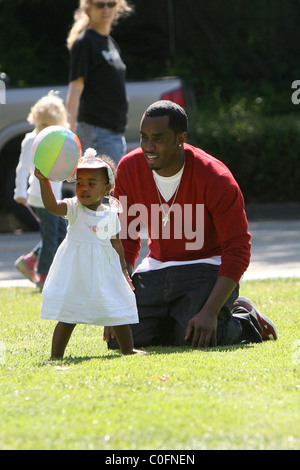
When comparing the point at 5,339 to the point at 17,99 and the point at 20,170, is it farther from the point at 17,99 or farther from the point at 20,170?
the point at 17,99

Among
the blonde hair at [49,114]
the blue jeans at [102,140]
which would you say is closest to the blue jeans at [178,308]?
the blue jeans at [102,140]

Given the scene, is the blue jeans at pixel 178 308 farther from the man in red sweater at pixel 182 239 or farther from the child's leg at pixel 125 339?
the child's leg at pixel 125 339

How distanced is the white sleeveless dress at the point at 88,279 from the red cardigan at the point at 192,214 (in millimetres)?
520

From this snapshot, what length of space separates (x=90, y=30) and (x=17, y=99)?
353 centimetres

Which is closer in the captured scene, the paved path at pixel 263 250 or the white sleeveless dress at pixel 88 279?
the white sleeveless dress at pixel 88 279

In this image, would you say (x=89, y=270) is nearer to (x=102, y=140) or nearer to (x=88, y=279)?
(x=88, y=279)

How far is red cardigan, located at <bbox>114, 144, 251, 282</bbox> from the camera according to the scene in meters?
4.91

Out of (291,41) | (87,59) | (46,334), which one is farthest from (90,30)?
(291,41)

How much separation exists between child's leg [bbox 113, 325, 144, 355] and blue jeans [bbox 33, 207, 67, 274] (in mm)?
2860

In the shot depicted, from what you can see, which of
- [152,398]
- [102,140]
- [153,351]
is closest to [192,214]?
[153,351]

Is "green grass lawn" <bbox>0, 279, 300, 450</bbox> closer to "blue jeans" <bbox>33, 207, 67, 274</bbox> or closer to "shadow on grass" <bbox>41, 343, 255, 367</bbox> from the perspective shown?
"shadow on grass" <bbox>41, 343, 255, 367</bbox>

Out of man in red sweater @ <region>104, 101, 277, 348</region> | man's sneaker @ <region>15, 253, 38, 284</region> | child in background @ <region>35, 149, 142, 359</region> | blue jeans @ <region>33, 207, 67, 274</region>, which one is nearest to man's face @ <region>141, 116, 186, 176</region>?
man in red sweater @ <region>104, 101, 277, 348</region>

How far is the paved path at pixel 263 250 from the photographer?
→ 8.31m

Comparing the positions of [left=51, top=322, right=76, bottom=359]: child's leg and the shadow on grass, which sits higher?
[left=51, top=322, right=76, bottom=359]: child's leg
